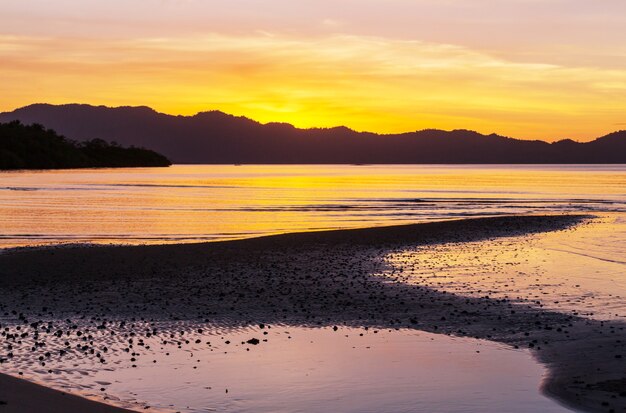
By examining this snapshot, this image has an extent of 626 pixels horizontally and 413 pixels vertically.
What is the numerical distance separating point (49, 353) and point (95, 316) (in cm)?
459

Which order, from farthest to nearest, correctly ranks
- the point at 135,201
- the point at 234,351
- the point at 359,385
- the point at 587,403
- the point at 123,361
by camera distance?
the point at 135,201, the point at 234,351, the point at 123,361, the point at 359,385, the point at 587,403

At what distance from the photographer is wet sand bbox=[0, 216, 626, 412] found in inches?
619

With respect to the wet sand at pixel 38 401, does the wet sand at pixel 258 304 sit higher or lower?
lower

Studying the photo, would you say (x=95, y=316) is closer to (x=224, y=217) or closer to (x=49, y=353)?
(x=49, y=353)

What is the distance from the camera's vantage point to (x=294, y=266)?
30.6 m

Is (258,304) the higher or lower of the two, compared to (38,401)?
lower

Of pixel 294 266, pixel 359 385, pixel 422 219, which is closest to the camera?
pixel 359 385

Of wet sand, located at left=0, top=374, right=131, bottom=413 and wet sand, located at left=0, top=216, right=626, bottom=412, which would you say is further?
wet sand, located at left=0, top=216, right=626, bottom=412

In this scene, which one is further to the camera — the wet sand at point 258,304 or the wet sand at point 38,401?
the wet sand at point 258,304

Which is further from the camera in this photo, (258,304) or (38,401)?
(258,304)

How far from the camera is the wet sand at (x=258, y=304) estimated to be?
15.7m

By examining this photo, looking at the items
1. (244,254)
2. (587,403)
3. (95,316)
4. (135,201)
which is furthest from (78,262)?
(135,201)

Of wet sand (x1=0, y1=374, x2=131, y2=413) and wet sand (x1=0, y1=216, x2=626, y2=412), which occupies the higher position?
wet sand (x1=0, y1=374, x2=131, y2=413)

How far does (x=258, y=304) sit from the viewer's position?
22016 mm
